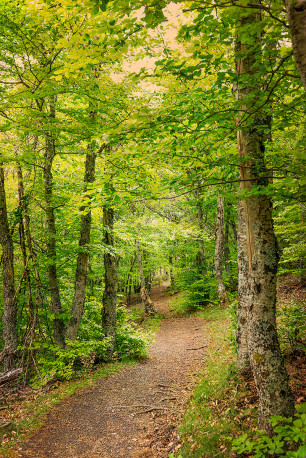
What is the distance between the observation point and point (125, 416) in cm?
612

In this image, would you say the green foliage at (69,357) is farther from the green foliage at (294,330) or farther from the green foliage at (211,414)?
the green foliage at (294,330)

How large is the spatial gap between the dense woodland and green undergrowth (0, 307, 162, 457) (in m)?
0.13

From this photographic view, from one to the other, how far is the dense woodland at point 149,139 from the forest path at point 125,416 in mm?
1135

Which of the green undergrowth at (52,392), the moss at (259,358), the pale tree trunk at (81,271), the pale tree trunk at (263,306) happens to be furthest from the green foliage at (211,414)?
the pale tree trunk at (81,271)

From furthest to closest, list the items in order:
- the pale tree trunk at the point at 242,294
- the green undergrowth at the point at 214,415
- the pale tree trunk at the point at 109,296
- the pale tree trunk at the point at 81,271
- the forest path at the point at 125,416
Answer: the pale tree trunk at the point at 109,296 < the pale tree trunk at the point at 81,271 < the pale tree trunk at the point at 242,294 < the forest path at the point at 125,416 < the green undergrowth at the point at 214,415

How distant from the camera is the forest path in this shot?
493 cm

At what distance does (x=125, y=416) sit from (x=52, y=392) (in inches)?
109

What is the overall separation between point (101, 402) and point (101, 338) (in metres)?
3.24

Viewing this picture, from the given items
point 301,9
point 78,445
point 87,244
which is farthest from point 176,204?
point 301,9

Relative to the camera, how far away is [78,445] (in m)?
5.14

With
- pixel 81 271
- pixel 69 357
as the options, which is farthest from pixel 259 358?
pixel 81 271

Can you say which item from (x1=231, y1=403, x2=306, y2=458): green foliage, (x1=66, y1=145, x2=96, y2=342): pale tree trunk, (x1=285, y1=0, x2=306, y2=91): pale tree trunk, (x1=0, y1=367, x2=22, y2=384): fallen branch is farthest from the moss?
(x1=66, y1=145, x2=96, y2=342): pale tree trunk

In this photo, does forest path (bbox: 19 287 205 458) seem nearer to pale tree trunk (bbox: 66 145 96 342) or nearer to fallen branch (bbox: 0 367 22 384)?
fallen branch (bbox: 0 367 22 384)

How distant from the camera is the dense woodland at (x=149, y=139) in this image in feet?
9.01
